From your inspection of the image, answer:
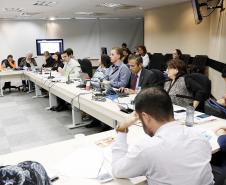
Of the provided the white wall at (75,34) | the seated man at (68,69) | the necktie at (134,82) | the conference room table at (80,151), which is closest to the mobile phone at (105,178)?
the conference room table at (80,151)

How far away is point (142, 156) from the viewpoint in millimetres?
1169

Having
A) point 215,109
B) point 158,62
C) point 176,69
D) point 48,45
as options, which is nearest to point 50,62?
point 48,45

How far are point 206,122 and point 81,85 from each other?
2.53 m

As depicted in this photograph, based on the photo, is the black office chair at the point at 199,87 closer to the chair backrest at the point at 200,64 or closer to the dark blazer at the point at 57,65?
the chair backrest at the point at 200,64

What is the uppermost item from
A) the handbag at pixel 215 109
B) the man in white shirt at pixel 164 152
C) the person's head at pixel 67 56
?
the person's head at pixel 67 56

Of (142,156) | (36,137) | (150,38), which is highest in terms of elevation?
(150,38)

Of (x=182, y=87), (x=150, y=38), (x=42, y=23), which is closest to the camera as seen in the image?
(x=182, y=87)

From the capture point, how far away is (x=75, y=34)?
1143 cm

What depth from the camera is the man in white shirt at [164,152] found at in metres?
1.15

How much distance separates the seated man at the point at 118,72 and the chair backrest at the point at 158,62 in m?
4.01

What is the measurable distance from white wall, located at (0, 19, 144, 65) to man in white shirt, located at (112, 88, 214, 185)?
9.99 metres

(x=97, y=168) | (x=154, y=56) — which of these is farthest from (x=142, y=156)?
Answer: (x=154, y=56)

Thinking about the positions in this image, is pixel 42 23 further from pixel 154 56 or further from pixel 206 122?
pixel 206 122

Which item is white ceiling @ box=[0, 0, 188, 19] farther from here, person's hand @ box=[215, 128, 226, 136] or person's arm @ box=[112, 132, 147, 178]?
person's arm @ box=[112, 132, 147, 178]
